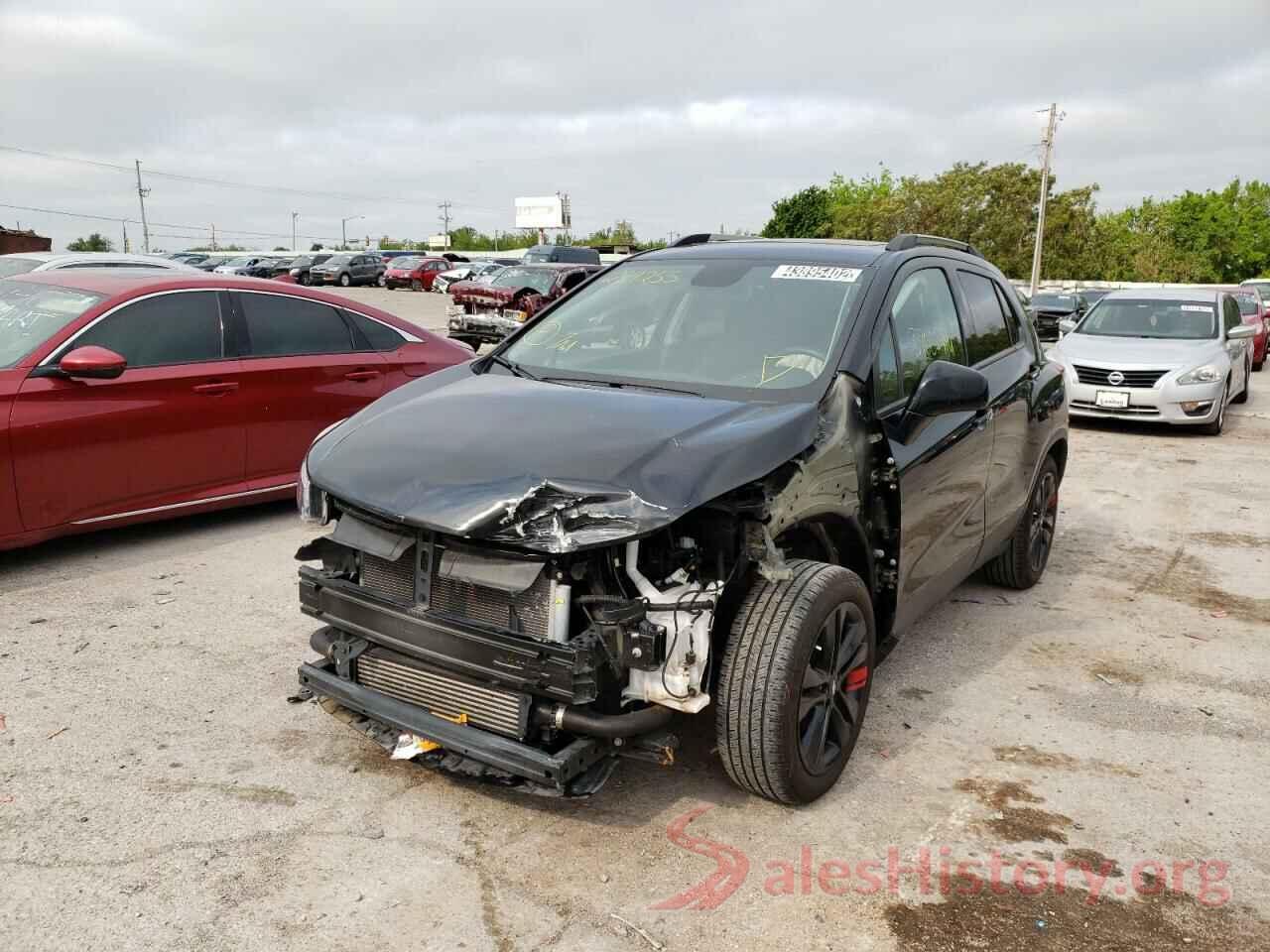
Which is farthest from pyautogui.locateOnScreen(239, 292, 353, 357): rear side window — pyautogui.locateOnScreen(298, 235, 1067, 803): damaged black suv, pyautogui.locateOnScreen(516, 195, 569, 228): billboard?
pyautogui.locateOnScreen(516, 195, 569, 228): billboard

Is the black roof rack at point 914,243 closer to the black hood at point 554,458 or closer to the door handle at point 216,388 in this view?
the black hood at point 554,458

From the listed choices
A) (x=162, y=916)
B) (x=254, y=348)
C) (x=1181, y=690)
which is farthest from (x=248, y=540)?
(x=1181, y=690)

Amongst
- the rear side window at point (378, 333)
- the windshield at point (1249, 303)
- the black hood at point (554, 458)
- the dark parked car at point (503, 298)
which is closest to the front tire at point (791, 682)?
the black hood at point (554, 458)

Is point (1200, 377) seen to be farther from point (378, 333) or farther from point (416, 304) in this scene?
point (416, 304)

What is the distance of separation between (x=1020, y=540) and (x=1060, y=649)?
0.77 m

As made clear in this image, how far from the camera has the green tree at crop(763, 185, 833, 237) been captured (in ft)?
276

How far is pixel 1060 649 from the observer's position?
16.1 feet

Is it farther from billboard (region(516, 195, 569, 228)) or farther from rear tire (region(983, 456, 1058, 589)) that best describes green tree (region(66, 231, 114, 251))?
rear tire (region(983, 456, 1058, 589))

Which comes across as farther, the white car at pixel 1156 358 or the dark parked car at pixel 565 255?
the dark parked car at pixel 565 255

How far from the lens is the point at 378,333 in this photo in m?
7.18

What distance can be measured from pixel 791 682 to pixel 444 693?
103cm

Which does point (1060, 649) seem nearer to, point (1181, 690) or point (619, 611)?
point (1181, 690)

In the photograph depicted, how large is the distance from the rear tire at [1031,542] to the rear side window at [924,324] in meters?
1.29

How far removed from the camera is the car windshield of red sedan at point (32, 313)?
5.44m
